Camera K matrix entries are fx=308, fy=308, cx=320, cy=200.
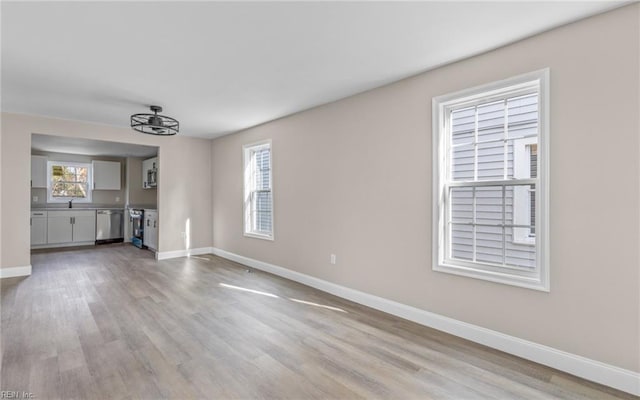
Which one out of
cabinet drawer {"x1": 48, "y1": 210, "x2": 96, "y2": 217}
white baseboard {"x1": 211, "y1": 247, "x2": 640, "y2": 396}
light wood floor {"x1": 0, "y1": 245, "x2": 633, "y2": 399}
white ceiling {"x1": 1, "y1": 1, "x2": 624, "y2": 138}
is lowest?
light wood floor {"x1": 0, "y1": 245, "x2": 633, "y2": 399}

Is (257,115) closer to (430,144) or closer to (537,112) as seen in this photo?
(430,144)

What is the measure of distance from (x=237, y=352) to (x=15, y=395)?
4.42 ft

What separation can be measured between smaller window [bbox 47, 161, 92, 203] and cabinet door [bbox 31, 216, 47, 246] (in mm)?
Answer: 851

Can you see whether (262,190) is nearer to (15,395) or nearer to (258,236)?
(258,236)

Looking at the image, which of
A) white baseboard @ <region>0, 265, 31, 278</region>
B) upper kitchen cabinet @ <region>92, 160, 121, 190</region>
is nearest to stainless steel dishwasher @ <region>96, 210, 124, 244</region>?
upper kitchen cabinet @ <region>92, 160, 121, 190</region>

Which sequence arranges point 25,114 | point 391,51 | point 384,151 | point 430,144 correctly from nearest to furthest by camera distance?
point 391,51 → point 430,144 → point 384,151 → point 25,114

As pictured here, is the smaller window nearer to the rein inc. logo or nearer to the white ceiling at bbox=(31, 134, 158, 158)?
the white ceiling at bbox=(31, 134, 158, 158)

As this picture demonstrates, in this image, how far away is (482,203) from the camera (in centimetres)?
276

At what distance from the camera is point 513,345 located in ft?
7.97

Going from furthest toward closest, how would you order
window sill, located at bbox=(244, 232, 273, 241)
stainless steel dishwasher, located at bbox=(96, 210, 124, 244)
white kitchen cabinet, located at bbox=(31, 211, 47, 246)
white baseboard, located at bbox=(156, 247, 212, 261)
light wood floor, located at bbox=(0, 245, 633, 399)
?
stainless steel dishwasher, located at bbox=(96, 210, 124, 244) < white kitchen cabinet, located at bbox=(31, 211, 47, 246) < white baseboard, located at bbox=(156, 247, 212, 261) < window sill, located at bbox=(244, 232, 273, 241) < light wood floor, located at bbox=(0, 245, 633, 399)

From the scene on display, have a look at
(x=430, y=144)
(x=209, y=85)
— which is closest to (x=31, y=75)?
(x=209, y=85)

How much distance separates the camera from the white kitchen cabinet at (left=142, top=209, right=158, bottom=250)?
6.62 meters

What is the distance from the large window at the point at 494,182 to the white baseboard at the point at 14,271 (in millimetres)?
5904

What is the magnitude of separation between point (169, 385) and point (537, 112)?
10.9ft
